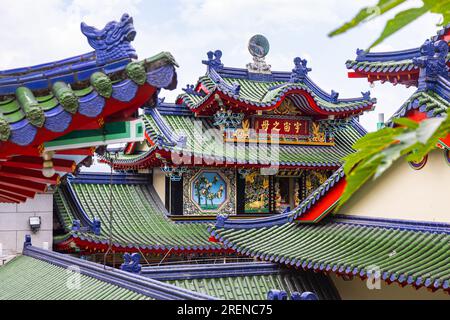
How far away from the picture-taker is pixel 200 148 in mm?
17312

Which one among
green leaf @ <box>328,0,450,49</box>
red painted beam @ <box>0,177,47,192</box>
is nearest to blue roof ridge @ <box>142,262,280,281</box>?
red painted beam @ <box>0,177,47,192</box>

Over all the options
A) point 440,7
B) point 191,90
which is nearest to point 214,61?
point 191,90

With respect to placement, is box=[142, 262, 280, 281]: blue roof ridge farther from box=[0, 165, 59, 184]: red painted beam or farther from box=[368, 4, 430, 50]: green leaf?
box=[368, 4, 430, 50]: green leaf

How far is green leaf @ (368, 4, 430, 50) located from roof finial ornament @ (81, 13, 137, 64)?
3.03 metres

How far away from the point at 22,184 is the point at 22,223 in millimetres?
Answer: 8158

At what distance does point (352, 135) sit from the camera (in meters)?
20.4

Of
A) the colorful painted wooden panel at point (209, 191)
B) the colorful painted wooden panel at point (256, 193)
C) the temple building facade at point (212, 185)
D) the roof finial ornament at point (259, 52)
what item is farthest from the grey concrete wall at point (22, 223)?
the roof finial ornament at point (259, 52)

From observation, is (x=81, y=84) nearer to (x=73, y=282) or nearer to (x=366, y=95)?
(x=73, y=282)

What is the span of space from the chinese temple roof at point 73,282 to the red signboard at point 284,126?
335 inches

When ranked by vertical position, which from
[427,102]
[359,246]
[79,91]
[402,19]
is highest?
[427,102]

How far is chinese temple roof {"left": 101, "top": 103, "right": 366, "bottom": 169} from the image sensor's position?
16609 millimetres

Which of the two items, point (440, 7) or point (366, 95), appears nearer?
point (440, 7)

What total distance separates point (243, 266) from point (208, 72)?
950 cm
